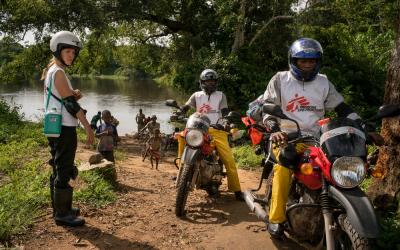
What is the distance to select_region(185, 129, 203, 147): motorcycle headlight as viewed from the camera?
5.06 m

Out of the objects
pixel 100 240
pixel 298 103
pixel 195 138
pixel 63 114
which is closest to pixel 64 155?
pixel 63 114

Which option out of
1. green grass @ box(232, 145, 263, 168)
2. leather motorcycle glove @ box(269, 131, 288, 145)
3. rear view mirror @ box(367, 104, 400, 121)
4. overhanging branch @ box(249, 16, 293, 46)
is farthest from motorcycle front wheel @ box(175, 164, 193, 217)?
overhanging branch @ box(249, 16, 293, 46)

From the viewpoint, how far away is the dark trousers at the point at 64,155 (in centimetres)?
434

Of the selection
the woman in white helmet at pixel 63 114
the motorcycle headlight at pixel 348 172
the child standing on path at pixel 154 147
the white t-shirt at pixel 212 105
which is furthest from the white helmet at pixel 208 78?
the child standing on path at pixel 154 147

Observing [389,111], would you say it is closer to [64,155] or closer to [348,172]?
[348,172]

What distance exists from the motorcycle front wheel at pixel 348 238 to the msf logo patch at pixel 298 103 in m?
1.35

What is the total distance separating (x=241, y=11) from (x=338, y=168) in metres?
15.1

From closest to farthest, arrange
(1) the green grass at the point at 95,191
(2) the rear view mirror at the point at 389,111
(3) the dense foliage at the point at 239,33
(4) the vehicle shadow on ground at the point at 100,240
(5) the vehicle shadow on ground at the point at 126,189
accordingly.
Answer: (2) the rear view mirror at the point at 389,111
(4) the vehicle shadow on ground at the point at 100,240
(1) the green grass at the point at 95,191
(5) the vehicle shadow on ground at the point at 126,189
(3) the dense foliage at the point at 239,33

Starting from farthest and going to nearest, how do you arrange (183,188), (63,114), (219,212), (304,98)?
(219,212), (183,188), (63,114), (304,98)

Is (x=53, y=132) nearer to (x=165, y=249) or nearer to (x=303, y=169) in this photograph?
(x=165, y=249)

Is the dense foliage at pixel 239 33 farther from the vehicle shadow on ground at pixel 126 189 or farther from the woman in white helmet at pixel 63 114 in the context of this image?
the woman in white helmet at pixel 63 114

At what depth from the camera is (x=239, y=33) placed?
718 inches

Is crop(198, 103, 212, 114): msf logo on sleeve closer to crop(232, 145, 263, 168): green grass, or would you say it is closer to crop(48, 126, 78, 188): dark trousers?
crop(48, 126, 78, 188): dark trousers

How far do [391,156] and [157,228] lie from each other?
9.05 feet
